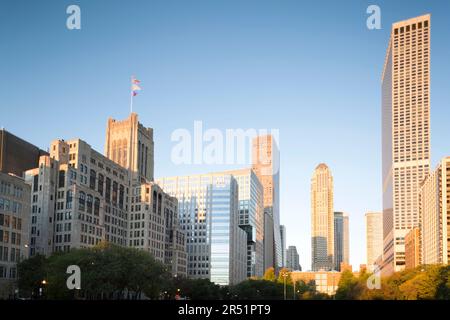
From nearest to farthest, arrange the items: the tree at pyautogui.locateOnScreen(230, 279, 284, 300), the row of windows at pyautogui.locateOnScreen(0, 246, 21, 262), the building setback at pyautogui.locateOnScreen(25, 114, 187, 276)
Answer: the row of windows at pyautogui.locateOnScreen(0, 246, 21, 262)
the building setback at pyautogui.locateOnScreen(25, 114, 187, 276)
the tree at pyautogui.locateOnScreen(230, 279, 284, 300)

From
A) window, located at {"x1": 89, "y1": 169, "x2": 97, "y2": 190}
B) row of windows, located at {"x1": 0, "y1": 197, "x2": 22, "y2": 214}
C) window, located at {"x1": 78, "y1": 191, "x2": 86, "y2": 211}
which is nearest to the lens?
row of windows, located at {"x1": 0, "y1": 197, "x2": 22, "y2": 214}

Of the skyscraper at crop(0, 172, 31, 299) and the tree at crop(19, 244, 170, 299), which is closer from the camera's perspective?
the tree at crop(19, 244, 170, 299)

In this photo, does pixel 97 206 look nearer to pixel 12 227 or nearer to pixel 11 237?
pixel 11 237

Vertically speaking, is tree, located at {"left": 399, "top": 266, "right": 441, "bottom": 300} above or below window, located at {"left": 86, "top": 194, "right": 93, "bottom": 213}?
below

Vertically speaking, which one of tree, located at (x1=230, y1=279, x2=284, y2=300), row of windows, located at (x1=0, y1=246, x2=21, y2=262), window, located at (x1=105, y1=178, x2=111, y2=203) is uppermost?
window, located at (x1=105, y1=178, x2=111, y2=203)

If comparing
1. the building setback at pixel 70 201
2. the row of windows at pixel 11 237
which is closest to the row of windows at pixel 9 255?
the row of windows at pixel 11 237

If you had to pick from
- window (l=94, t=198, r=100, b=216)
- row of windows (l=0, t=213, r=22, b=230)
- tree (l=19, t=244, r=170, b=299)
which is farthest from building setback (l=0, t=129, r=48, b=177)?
tree (l=19, t=244, r=170, b=299)

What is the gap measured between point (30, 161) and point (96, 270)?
7865 centimetres

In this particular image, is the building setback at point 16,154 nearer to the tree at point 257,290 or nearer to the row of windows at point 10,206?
the row of windows at point 10,206

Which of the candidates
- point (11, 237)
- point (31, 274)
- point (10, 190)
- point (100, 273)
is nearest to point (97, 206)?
point (11, 237)

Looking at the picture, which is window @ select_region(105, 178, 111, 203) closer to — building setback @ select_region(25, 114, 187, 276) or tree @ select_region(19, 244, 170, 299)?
building setback @ select_region(25, 114, 187, 276)

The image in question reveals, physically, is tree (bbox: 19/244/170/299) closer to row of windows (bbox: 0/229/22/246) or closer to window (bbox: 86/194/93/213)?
row of windows (bbox: 0/229/22/246)
